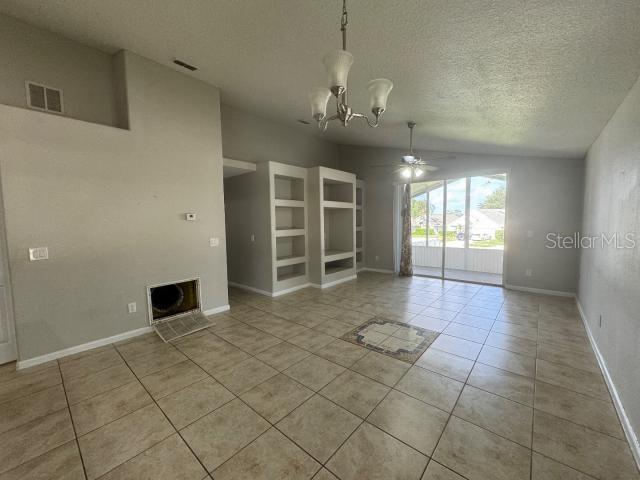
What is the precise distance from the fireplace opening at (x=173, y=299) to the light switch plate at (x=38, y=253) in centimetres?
111

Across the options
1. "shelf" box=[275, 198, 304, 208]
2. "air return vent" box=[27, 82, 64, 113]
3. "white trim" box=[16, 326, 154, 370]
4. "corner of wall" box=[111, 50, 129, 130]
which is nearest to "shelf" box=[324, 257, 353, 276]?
"shelf" box=[275, 198, 304, 208]

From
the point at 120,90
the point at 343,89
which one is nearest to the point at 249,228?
the point at 120,90

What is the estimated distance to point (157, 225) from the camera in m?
3.46

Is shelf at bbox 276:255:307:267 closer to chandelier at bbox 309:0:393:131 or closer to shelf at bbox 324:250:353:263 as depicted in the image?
shelf at bbox 324:250:353:263

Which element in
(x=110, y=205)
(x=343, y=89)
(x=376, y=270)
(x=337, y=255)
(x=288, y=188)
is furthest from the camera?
(x=376, y=270)

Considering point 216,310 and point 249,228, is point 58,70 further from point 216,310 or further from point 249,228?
point 216,310

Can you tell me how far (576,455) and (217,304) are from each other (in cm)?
412

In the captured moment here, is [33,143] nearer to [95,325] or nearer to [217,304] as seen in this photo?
[95,325]

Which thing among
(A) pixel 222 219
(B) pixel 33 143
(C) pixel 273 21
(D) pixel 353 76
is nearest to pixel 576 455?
(D) pixel 353 76

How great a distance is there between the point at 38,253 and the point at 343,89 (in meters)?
3.41

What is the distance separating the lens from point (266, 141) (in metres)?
5.34

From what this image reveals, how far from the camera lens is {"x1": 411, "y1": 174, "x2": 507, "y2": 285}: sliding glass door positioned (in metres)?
5.95

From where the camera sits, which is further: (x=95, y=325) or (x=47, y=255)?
(x=95, y=325)

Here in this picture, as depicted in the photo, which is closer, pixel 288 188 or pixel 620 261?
pixel 620 261
